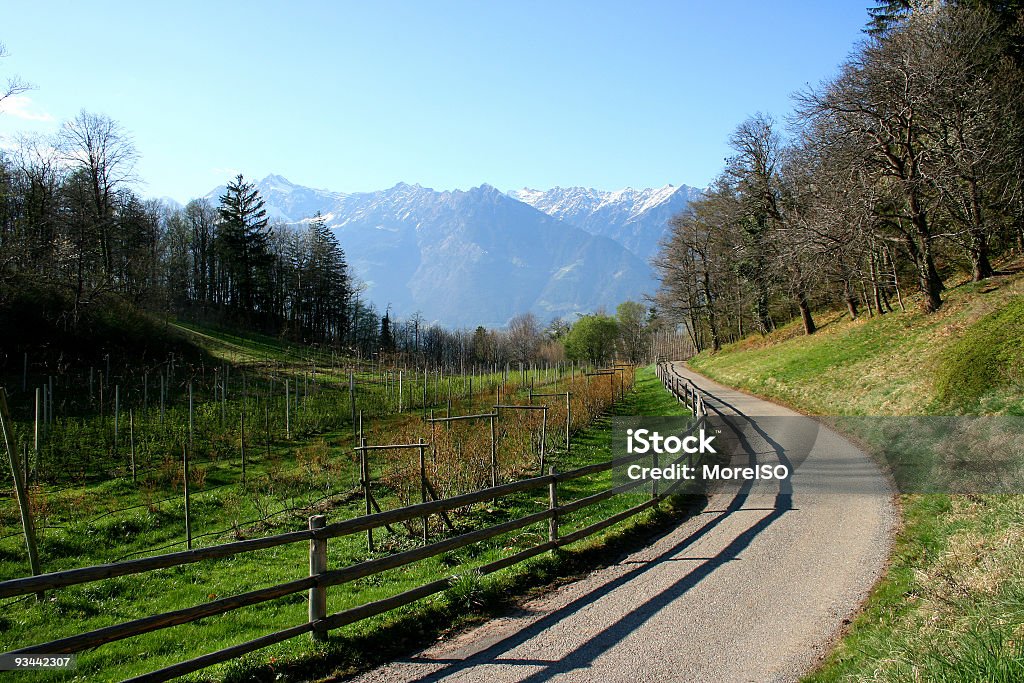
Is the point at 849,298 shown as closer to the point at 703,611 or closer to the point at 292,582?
the point at 703,611

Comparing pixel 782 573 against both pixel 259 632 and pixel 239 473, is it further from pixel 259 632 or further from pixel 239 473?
pixel 239 473

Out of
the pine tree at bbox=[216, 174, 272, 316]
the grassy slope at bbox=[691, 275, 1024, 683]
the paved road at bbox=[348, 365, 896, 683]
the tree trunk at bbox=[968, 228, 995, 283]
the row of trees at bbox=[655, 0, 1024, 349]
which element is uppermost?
the pine tree at bbox=[216, 174, 272, 316]

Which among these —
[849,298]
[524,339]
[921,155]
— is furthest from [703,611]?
[524,339]

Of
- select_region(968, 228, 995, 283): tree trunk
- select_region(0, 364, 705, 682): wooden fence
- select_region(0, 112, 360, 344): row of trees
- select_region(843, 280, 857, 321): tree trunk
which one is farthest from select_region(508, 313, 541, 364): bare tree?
select_region(0, 364, 705, 682): wooden fence

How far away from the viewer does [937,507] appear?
9383 millimetres

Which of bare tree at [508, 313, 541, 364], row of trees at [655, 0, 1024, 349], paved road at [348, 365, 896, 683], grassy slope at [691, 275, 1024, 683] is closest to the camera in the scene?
grassy slope at [691, 275, 1024, 683]

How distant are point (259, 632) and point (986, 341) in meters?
17.3

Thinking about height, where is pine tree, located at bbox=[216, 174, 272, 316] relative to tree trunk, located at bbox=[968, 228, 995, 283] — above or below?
above

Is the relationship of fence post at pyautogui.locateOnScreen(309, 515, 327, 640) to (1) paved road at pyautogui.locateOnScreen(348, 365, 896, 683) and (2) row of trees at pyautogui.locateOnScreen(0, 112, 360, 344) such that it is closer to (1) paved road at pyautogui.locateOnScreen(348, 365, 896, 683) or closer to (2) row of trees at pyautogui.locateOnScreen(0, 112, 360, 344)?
(1) paved road at pyautogui.locateOnScreen(348, 365, 896, 683)

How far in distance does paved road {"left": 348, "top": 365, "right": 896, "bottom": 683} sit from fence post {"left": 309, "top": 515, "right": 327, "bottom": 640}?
0.85 m

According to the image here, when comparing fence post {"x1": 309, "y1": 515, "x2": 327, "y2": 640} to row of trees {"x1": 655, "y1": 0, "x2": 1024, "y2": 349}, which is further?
row of trees {"x1": 655, "y1": 0, "x2": 1024, "y2": 349}

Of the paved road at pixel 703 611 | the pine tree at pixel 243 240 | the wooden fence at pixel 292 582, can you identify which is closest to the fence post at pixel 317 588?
the wooden fence at pixel 292 582

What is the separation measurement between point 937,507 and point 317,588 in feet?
29.1

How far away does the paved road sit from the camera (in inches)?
217
